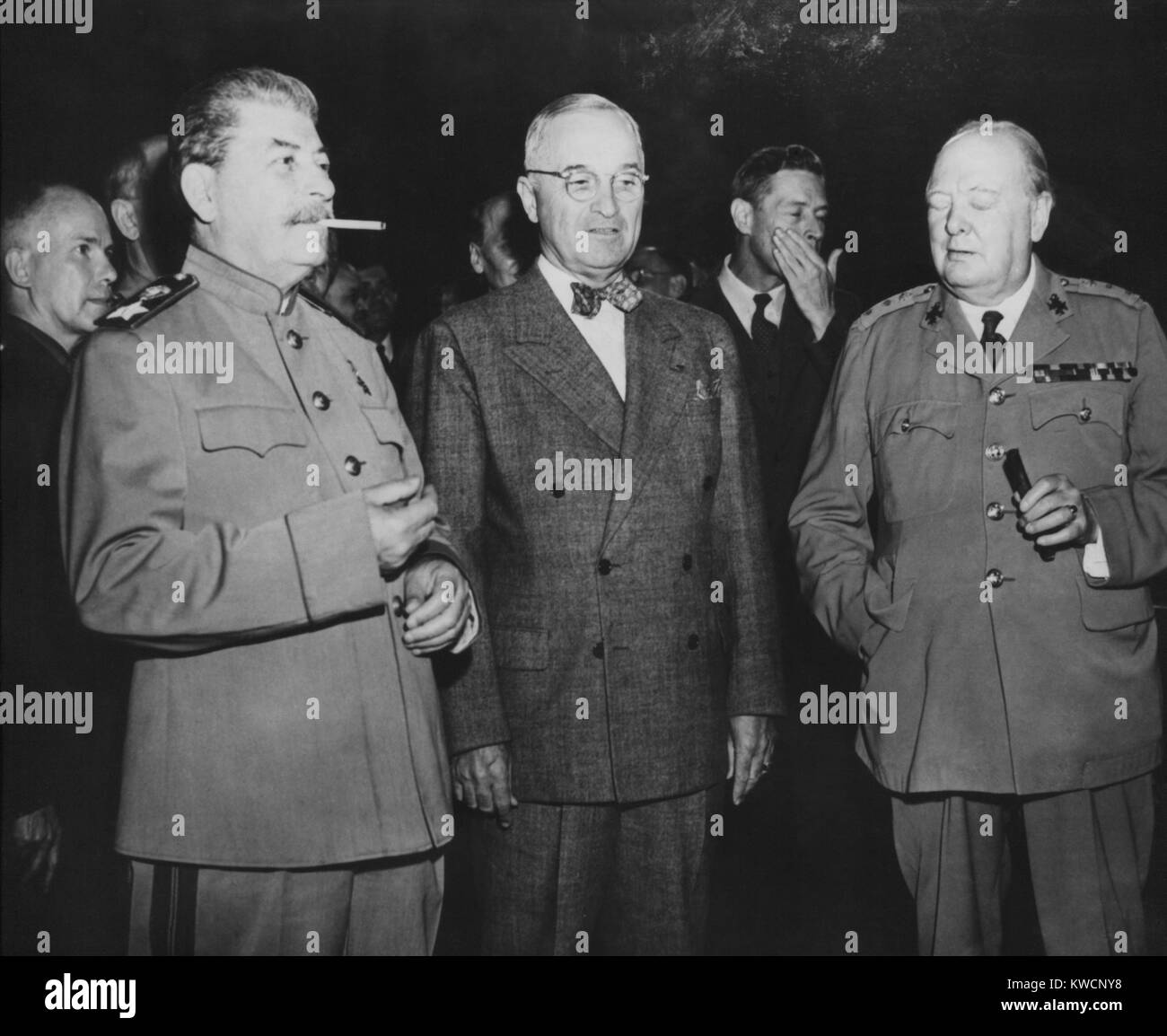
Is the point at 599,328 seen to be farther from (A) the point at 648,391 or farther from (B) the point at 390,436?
(B) the point at 390,436

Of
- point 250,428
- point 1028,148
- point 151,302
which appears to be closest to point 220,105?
point 151,302

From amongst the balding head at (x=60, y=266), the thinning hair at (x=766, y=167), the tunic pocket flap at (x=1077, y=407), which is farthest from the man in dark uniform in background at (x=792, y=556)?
the balding head at (x=60, y=266)

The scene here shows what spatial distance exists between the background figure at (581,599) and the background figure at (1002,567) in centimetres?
44

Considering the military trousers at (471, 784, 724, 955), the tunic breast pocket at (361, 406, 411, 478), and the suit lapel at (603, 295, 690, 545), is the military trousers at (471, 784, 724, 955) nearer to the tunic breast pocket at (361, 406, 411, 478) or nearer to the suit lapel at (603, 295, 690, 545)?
the suit lapel at (603, 295, 690, 545)

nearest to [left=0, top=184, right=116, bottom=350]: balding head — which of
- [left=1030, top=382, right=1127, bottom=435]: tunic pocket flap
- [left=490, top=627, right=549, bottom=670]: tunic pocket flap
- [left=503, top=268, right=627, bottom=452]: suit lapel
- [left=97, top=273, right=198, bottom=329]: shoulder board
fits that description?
[left=97, top=273, right=198, bottom=329]: shoulder board

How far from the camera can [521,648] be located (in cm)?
331

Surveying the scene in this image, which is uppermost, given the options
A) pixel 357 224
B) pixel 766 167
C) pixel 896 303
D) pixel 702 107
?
pixel 702 107

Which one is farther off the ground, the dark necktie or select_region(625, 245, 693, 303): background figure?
select_region(625, 245, 693, 303): background figure

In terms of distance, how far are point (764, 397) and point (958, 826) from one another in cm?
118

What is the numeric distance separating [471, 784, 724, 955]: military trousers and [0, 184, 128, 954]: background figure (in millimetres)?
936

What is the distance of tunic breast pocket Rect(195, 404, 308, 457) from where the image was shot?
312 cm

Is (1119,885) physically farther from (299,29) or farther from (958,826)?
(299,29)

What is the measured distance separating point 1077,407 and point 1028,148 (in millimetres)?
683
